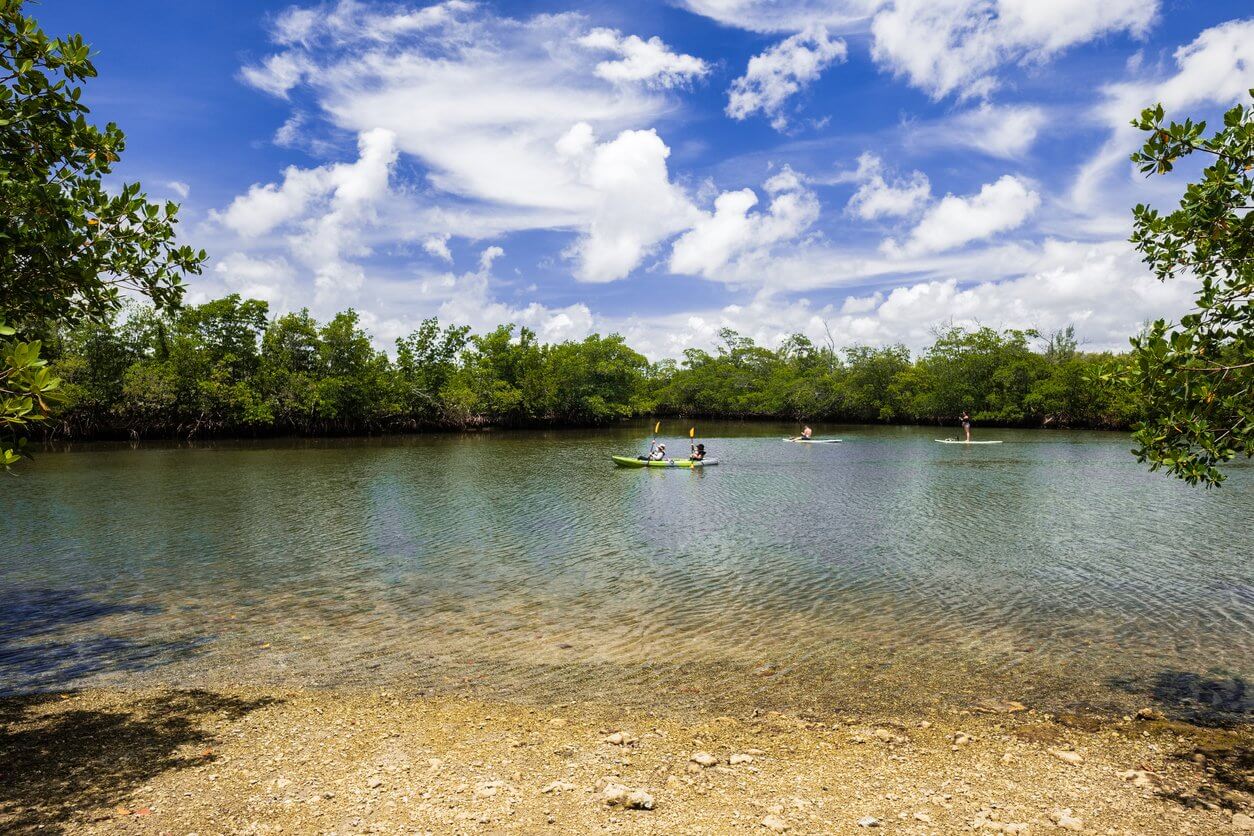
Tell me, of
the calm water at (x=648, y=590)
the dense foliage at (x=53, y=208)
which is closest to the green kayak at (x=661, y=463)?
the calm water at (x=648, y=590)

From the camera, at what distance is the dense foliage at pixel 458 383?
56125 mm

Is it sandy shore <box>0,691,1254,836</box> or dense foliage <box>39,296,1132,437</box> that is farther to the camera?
dense foliage <box>39,296,1132,437</box>

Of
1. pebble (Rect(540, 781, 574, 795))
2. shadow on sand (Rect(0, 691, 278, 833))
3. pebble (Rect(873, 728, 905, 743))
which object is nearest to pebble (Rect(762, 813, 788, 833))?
pebble (Rect(540, 781, 574, 795))

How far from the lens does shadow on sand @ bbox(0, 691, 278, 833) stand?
6.16 metres

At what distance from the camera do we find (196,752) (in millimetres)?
7348

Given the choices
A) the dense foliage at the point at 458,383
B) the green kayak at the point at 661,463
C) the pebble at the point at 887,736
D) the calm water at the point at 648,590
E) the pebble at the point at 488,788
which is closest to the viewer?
the pebble at the point at 488,788

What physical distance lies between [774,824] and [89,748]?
741 cm

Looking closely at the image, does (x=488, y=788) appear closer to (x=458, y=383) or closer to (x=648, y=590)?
(x=648, y=590)

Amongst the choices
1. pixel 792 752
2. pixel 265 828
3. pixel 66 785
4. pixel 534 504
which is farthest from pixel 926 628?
pixel 534 504

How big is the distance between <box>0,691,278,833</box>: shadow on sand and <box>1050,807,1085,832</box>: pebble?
8.49m

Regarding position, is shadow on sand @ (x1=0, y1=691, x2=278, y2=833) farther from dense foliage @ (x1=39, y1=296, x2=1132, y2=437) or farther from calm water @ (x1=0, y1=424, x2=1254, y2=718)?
dense foliage @ (x1=39, y1=296, x2=1132, y2=437)

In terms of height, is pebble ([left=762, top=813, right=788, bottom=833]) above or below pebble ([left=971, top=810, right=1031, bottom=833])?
above

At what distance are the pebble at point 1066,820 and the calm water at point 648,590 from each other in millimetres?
2877

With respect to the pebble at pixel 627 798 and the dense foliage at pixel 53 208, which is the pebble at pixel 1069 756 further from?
the dense foliage at pixel 53 208
